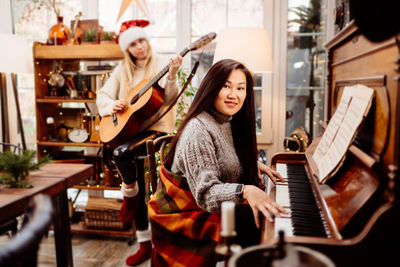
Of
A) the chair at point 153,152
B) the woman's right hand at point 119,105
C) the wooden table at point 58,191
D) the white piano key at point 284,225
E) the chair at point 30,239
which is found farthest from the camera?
the woman's right hand at point 119,105

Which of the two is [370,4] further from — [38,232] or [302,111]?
[302,111]

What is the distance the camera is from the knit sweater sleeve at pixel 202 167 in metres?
1.27

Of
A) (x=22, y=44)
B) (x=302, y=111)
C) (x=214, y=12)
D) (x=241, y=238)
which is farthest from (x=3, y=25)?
(x=241, y=238)

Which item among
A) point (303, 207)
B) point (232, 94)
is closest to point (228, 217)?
point (303, 207)

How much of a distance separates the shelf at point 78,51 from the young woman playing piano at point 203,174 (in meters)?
1.48

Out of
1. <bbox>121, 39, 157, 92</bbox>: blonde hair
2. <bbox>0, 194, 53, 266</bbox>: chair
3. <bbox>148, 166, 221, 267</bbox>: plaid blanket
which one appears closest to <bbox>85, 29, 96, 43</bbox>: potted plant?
<bbox>121, 39, 157, 92</bbox>: blonde hair

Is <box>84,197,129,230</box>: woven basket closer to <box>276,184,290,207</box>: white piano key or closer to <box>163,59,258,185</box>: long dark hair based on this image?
<box>163,59,258,185</box>: long dark hair

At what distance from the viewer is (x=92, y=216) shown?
2.88 m

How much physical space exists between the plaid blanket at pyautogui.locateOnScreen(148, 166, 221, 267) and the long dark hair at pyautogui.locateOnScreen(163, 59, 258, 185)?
15 cm

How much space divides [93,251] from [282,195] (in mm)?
1837

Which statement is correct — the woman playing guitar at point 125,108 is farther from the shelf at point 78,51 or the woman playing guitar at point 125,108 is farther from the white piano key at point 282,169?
the white piano key at point 282,169

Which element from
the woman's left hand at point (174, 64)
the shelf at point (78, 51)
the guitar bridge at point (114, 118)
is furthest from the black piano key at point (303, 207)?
the shelf at point (78, 51)

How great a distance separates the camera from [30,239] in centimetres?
65

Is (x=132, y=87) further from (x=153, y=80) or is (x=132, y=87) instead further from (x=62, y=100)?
(x=62, y=100)
